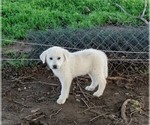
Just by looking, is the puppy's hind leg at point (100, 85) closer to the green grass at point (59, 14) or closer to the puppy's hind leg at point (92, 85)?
the puppy's hind leg at point (92, 85)

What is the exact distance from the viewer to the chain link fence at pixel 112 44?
541cm

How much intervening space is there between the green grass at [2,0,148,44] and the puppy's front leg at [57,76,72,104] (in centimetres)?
213

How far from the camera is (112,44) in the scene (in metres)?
5.47

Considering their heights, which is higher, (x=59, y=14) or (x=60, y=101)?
(x=60, y=101)

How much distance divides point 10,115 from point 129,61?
5.81 ft

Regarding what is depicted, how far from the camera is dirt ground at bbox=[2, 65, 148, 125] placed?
4.27m

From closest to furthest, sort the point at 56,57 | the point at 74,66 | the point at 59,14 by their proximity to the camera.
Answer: the point at 56,57, the point at 74,66, the point at 59,14

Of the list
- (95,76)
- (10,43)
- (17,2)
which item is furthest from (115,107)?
(17,2)

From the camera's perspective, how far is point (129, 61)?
542 cm

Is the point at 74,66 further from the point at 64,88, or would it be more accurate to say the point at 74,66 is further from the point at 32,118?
the point at 32,118

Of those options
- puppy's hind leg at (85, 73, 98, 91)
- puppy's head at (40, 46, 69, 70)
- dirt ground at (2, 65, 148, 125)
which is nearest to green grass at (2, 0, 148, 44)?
dirt ground at (2, 65, 148, 125)

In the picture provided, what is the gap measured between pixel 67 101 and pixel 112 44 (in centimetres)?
121

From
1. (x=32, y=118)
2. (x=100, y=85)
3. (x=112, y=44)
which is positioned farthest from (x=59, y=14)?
(x=32, y=118)

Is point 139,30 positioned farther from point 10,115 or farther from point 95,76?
point 10,115
